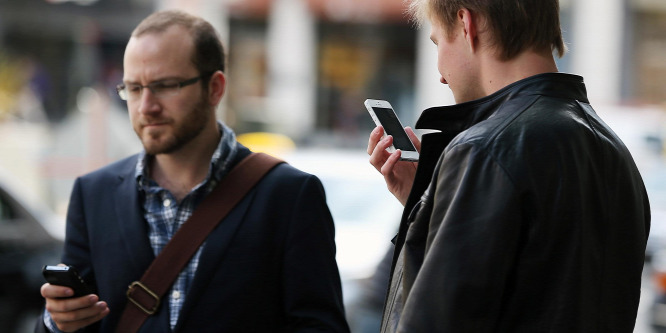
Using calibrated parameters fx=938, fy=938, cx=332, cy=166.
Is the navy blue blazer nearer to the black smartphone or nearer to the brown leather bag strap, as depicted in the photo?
the brown leather bag strap

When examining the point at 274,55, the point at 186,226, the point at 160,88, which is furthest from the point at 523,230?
the point at 274,55

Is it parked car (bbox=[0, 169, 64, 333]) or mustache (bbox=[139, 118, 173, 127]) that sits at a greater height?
mustache (bbox=[139, 118, 173, 127])

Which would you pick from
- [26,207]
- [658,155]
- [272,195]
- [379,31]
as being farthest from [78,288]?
[379,31]

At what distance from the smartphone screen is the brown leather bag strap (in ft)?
1.91

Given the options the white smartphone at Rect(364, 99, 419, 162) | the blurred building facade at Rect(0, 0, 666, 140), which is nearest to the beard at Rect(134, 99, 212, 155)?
the white smartphone at Rect(364, 99, 419, 162)

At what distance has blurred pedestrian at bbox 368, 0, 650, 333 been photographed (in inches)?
72.0

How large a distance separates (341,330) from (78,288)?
2.56 feet

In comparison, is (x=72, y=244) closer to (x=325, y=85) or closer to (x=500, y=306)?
(x=500, y=306)

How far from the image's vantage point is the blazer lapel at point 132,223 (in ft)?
9.13

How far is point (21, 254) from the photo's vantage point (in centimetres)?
655

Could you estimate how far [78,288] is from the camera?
258 centimetres

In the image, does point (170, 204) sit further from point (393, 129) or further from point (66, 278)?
point (393, 129)

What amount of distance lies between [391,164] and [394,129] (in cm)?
17

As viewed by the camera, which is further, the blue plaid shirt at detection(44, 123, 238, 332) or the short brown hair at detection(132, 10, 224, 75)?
the short brown hair at detection(132, 10, 224, 75)
